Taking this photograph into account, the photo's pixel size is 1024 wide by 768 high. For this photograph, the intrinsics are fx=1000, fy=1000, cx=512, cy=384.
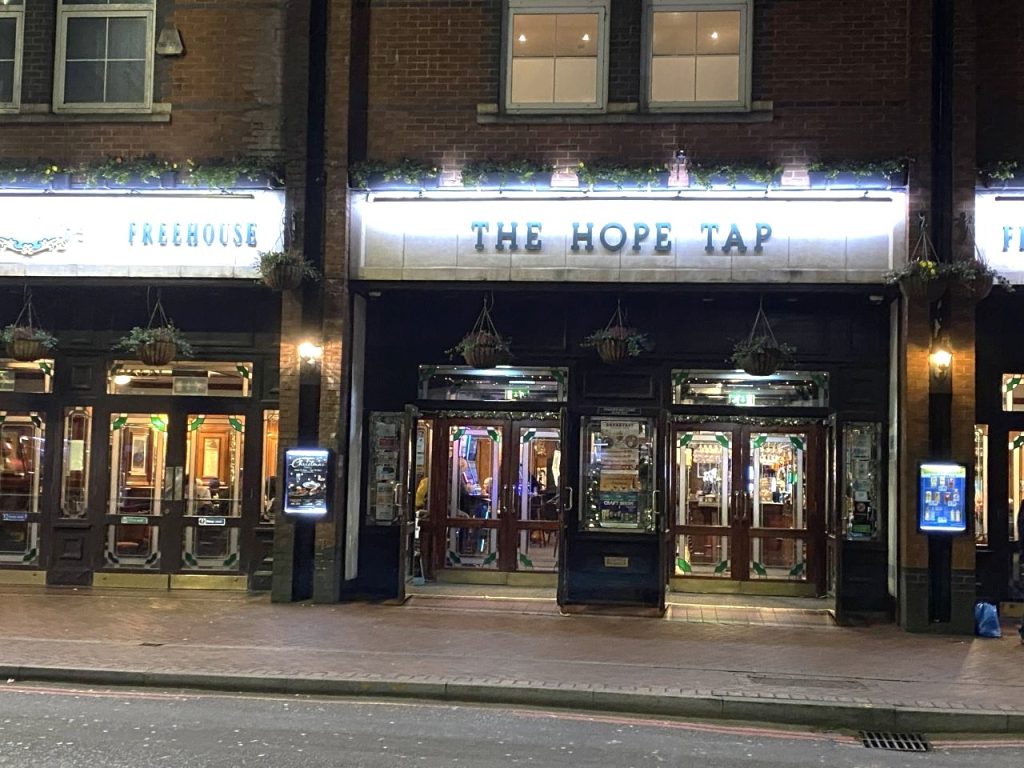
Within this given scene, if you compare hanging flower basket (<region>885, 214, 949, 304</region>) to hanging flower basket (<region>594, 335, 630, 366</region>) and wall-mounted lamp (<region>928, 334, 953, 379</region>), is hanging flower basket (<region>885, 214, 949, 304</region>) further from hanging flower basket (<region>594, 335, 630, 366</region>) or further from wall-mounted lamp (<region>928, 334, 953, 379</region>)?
hanging flower basket (<region>594, 335, 630, 366</region>)

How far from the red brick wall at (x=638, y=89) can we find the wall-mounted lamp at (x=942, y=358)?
213 centimetres

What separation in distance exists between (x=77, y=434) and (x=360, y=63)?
5858mm

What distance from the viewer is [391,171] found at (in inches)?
443

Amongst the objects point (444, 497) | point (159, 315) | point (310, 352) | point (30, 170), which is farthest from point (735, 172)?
point (30, 170)

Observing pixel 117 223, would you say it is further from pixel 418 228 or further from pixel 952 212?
pixel 952 212

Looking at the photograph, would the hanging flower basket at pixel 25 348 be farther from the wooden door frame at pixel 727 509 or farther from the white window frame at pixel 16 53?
the wooden door frame at pixel 727 509

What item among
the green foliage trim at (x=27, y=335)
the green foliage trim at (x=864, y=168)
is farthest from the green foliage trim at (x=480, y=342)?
the green foliage trim at (x=27, y=335)

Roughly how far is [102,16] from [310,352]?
200 inches

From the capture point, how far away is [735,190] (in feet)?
35.6

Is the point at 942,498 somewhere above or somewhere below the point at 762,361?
below

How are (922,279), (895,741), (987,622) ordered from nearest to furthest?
(895,741) → (922,279) → (987,622)

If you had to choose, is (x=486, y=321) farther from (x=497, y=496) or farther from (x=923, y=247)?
(x=923, y=247)

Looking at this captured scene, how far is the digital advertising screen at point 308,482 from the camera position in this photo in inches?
439

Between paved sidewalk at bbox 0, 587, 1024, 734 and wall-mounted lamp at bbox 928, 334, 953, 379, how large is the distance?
2721 mm
